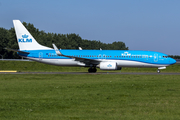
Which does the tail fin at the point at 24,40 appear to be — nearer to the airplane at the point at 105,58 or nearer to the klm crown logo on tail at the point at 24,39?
the klm crown logo on tail at the point at 24,39

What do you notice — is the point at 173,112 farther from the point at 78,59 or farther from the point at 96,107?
the point at 78,59

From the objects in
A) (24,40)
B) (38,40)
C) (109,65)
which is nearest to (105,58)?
(109,65)

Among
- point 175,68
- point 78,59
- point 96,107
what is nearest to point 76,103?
point 96,107

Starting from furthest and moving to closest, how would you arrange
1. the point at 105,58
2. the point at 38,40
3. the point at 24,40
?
the point at 38,40
the point at 24,40
the point at 105,58

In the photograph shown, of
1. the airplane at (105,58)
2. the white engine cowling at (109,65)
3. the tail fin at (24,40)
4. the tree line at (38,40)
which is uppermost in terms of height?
the tree line at (38,40)

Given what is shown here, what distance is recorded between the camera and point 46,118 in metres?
10.3

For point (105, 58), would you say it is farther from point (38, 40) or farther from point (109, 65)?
point (38, 40)

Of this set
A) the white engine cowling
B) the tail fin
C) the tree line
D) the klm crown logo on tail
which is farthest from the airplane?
the tree line

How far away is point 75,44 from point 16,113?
126306 millimetres

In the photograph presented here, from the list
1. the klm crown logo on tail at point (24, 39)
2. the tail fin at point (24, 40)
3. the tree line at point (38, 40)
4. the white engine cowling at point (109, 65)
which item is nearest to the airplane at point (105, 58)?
the white engine cowling at point (109, 65)

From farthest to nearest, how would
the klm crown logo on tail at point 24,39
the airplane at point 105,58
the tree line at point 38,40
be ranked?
the tree line at point 38,40 < the klm crown logo on tail at point 24,39 < the airplane at point 105,58

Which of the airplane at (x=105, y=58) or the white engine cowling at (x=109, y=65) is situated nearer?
the white engine cowling at (x=109, y=65)

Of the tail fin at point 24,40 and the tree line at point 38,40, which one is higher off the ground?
the tree line at point 38,40

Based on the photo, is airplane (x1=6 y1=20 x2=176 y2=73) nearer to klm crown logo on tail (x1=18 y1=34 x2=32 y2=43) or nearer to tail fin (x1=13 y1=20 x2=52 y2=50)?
tail fin (x1=13 y1=20 x2=52 y2=50)
